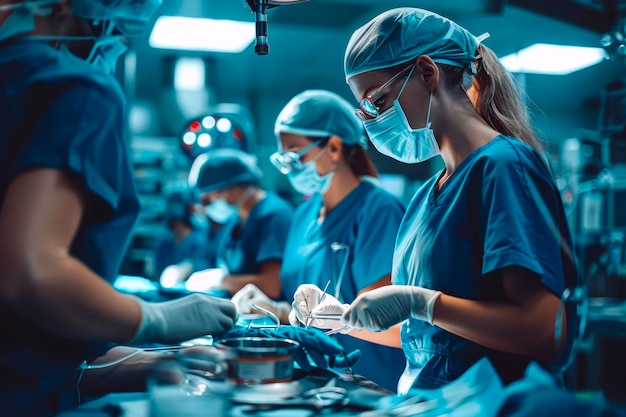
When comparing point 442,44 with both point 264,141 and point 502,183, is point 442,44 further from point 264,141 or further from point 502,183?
point 264,141

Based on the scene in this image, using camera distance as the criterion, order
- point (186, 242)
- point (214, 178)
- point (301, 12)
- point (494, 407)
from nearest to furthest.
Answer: point (494, 407) < point (214, 178) < point (301, 12) < point (186, 242)

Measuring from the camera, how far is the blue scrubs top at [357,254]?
2.22 meters

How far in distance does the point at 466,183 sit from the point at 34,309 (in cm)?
99

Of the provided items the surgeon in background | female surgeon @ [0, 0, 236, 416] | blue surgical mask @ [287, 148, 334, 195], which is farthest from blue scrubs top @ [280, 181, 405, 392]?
the surgeon in background

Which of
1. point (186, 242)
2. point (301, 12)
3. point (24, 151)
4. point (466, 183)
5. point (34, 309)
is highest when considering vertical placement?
point (301, 12)

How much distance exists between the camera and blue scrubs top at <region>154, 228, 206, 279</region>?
555cm

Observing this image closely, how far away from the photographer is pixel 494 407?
1050 mm

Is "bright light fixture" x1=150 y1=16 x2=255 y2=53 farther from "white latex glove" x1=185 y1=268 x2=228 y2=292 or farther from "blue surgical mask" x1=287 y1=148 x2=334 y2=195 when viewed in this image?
"blue surgical mask" x1=287 y1=148 x2=334 y2=195

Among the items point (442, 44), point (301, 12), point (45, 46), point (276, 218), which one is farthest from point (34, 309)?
point (301, 12)

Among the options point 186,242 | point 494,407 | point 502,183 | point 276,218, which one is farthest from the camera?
point 186,242

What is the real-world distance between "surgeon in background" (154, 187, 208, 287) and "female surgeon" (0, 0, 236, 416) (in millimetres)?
4444

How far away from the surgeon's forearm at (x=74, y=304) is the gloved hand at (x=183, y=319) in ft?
0.11

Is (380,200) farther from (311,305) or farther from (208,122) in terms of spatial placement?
(208,122)

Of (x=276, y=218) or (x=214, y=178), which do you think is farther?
(x=214, y=178)
